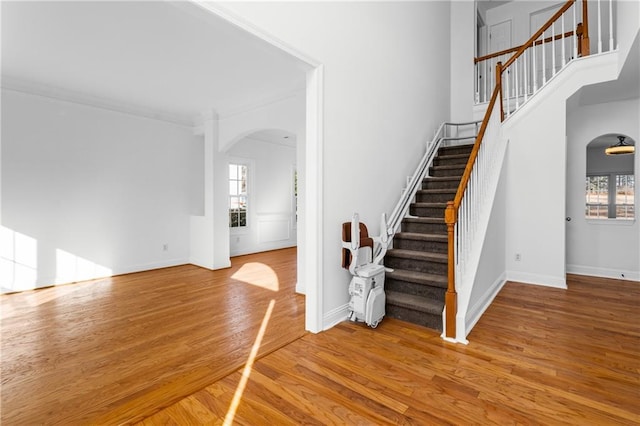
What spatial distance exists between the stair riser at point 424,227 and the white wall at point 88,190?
14.2 feet

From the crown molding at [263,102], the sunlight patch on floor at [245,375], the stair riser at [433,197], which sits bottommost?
the sunlight patch on floor at [245,375]

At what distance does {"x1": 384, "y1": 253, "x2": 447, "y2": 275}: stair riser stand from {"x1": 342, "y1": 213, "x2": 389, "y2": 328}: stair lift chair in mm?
567

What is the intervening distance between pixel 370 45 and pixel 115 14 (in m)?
2.53

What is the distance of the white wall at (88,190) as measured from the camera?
4301 millimetres

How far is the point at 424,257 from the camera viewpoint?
3424 millimetres

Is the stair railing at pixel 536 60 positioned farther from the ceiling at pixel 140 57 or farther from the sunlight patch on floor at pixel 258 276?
the sunlight patch on floor at pixel 258 276

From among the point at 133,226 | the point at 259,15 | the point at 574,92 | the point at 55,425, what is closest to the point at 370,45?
the point at 259,15

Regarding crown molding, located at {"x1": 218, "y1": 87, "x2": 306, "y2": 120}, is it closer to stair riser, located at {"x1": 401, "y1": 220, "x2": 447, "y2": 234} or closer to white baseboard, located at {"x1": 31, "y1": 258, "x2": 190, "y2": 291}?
stair riser, located at {"x1": 401, "y1": 220, "x2": 447, "y2": 234}

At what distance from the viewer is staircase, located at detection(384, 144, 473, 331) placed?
9.98 feet

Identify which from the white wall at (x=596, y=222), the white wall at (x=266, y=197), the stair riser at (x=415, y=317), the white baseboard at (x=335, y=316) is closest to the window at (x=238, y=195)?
the white wall at (x=266, y=197)

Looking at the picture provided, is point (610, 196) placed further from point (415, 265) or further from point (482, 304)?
point (415, 265)

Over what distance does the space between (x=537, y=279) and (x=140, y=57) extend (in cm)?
586

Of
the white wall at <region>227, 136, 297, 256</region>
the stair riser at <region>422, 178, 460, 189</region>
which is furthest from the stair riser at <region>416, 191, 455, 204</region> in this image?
the white wall at <region>227, 136, 297, 256</region>

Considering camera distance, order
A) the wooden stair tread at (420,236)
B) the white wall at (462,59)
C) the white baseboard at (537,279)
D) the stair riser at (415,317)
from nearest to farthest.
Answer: the stair riser at (415,317) < the wooden stair tread at (420,236) < the white baseboard at (537,279) < the white wall at (462,59)
